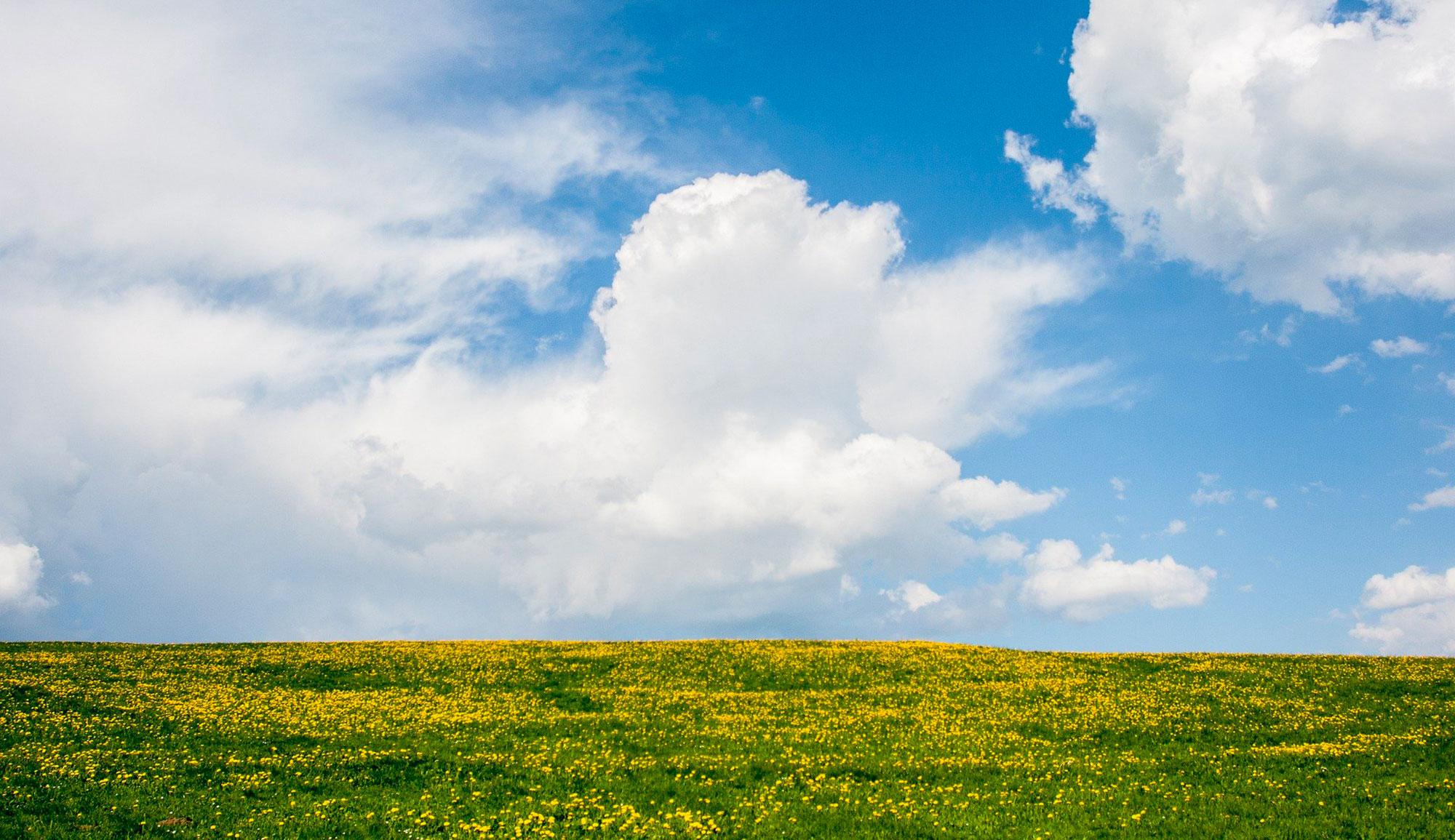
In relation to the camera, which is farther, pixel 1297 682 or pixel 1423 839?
pixel 1297 682

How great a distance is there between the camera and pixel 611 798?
84.8 feet

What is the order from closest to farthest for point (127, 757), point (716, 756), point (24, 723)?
point (127, 757)
point (716, 756)
point (24, 723)

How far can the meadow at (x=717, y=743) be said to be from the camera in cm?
2378

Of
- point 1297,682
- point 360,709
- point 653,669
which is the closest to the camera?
point 360,709

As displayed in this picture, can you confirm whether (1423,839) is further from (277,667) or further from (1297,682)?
(277,667)

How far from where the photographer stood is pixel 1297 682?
143ft

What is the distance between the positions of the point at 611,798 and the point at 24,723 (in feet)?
78.8

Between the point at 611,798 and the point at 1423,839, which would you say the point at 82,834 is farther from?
the point at 1423,839

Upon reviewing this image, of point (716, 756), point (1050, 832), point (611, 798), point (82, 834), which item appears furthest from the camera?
point (716, 756)

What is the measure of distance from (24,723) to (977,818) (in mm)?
34483

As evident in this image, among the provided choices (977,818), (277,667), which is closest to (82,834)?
(977,818)

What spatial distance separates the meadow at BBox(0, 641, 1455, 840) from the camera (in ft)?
78.0

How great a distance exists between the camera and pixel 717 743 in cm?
3244

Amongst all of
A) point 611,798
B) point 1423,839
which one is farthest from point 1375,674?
point 611,798
